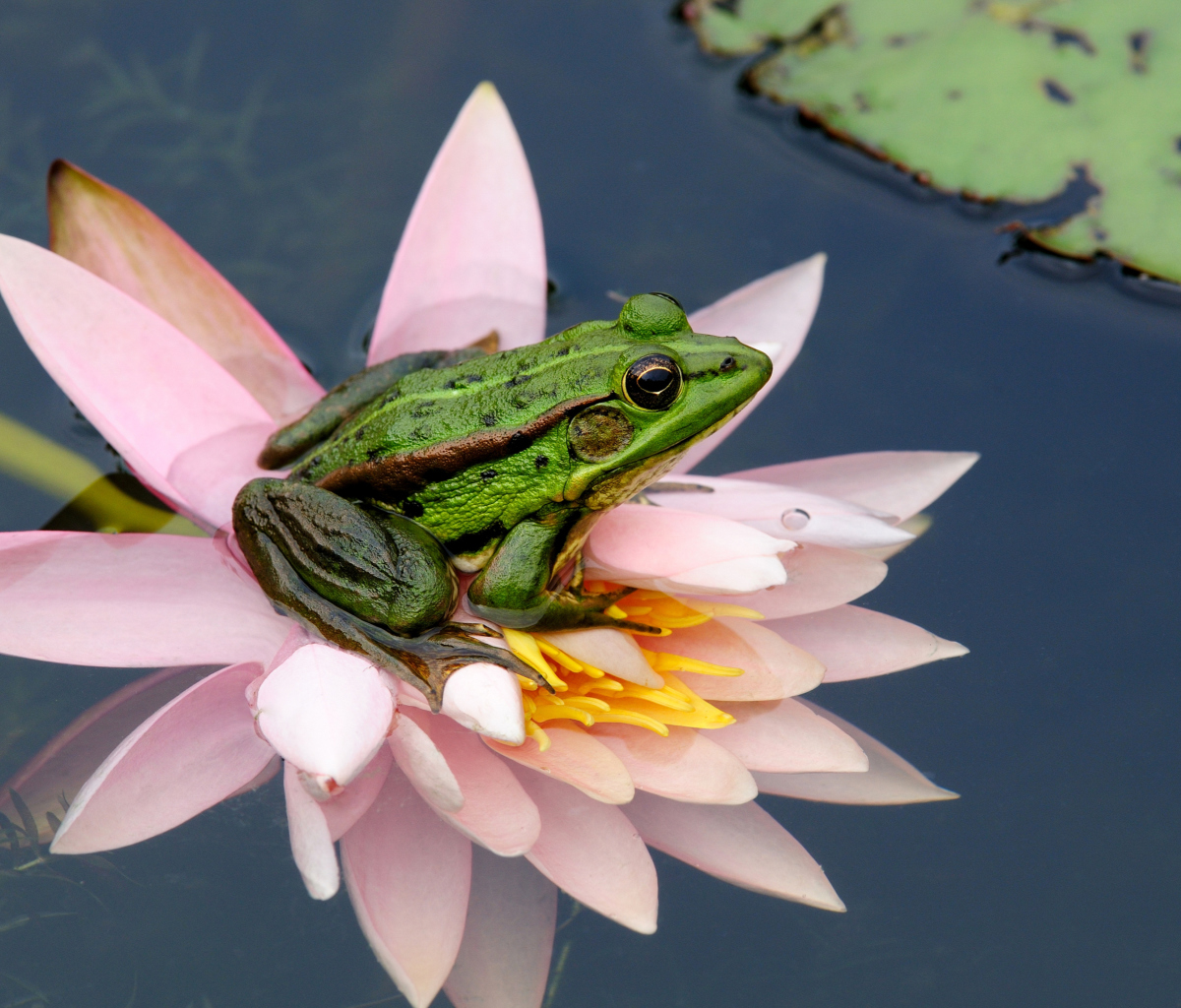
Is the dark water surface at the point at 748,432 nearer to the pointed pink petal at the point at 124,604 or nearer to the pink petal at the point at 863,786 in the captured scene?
the pink petal at the point at 863,786

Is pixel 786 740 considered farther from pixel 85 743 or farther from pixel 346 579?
pixel 85 743

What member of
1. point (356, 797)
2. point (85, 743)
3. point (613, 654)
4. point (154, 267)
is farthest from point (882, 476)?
point (85, 743)

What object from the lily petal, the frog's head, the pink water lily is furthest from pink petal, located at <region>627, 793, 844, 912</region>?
the frog's head

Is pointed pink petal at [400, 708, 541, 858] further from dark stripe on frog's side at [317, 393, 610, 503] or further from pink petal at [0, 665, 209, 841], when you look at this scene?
pink petal at [0, 665, 209, 841]

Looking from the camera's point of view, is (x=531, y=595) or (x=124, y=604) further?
(x=531, y=595)

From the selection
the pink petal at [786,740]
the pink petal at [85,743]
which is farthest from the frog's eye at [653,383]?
the pink petal at [85,743]

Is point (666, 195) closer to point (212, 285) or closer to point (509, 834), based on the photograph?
point (212, 285)
